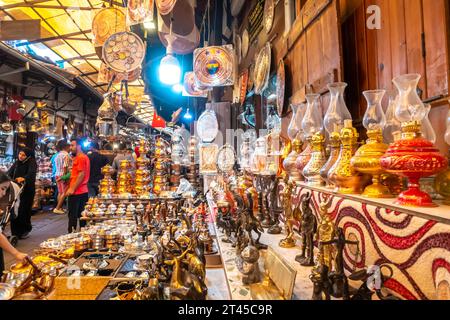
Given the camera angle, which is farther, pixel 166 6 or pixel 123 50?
pixel 123 50

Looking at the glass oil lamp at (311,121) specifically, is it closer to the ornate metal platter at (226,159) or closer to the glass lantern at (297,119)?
the glass lantern at (297,119)

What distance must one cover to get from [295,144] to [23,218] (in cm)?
519

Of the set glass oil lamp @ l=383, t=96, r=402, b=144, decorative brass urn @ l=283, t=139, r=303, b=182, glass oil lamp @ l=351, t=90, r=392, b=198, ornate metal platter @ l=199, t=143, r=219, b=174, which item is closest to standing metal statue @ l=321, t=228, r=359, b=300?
glass oil lamp @ l=351, t=90, r=392, b=198

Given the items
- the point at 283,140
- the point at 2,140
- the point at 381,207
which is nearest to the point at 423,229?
the point at 381,207

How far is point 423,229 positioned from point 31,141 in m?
8.65

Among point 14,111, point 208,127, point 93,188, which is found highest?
point 14,111

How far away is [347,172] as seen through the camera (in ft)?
4.11

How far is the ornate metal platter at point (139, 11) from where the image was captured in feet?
10.0

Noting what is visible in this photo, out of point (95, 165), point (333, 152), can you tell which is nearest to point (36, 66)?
point (95, 165)

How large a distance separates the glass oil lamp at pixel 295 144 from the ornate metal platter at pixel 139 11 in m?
1.97

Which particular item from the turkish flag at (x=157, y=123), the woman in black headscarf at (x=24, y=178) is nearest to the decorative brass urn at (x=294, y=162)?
the woman in black headscarf at (x=24, y=178)

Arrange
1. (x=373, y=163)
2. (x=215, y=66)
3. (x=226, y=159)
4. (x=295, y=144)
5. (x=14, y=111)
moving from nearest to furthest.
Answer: (x=373, y=163) → (x=295, y=144) → (x=215, y=66) → (x=226, y=159) → (x=14, y=111)

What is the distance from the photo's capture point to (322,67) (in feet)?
6.30

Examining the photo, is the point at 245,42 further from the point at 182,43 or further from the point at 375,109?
the point at 375,109
